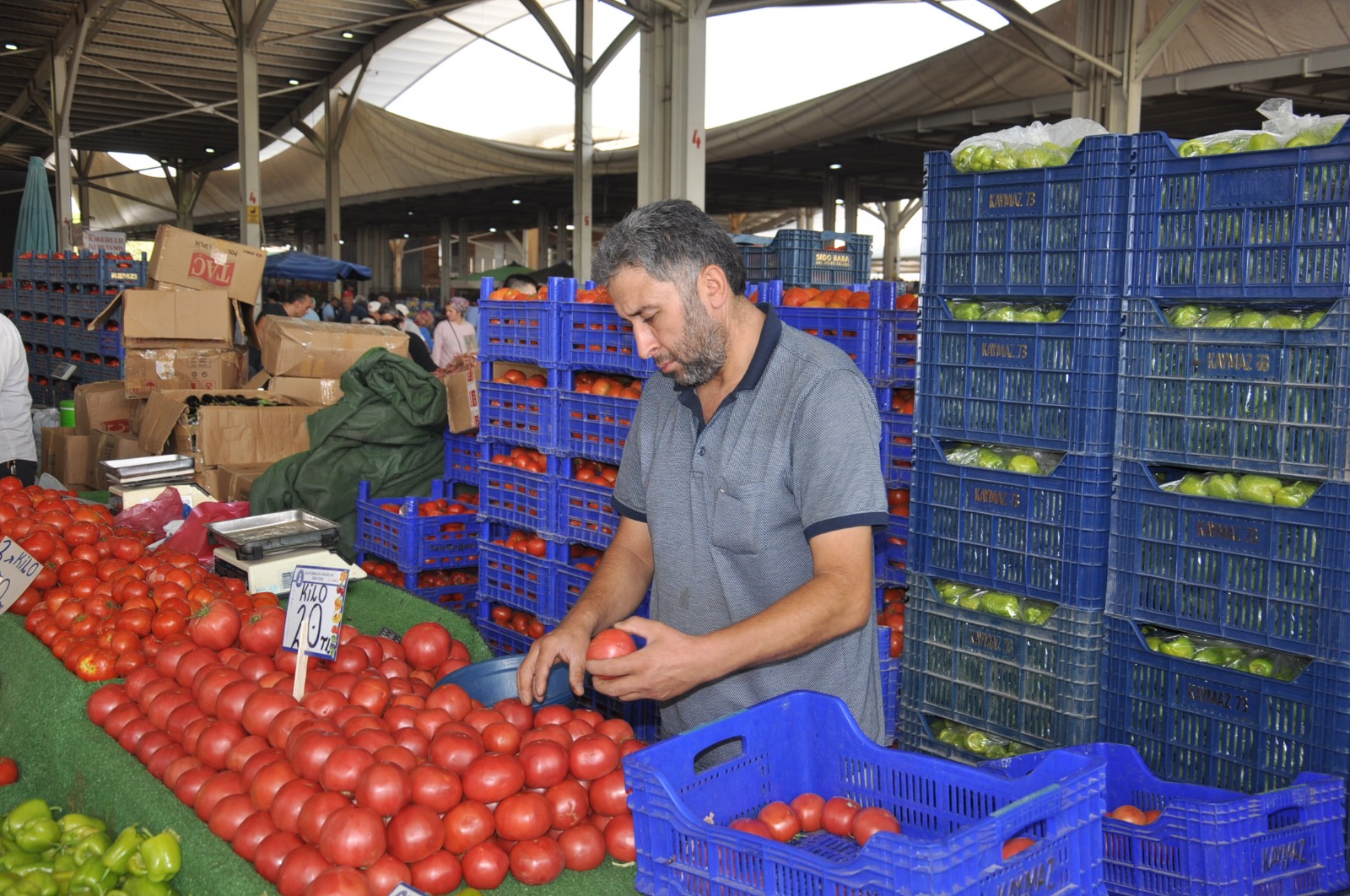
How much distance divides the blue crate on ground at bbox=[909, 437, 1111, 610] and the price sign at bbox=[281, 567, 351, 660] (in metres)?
1.76

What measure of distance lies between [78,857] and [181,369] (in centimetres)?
636

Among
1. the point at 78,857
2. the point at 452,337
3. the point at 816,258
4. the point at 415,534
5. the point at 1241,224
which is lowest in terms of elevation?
the point at 78,857

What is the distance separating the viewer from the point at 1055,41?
31.3 ft

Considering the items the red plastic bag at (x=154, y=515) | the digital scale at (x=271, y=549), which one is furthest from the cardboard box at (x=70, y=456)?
the digital scale at (x=271, y=549)

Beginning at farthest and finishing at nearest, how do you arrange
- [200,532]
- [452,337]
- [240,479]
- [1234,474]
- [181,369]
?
[452,337] → [181,369] → [240,479] → [200,532] → [1234,474]

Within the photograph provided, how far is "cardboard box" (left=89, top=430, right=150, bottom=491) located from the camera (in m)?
7.43

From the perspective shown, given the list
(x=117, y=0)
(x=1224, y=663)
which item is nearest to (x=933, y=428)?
(x=1224, y=663)

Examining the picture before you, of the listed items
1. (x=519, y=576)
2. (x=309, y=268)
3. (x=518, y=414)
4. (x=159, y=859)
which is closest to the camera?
(x=159, y=859)

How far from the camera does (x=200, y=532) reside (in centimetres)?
447

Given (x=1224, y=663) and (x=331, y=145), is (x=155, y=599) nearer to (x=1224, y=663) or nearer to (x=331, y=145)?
(x=1224, y=663)

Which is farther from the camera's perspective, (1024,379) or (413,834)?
(1024,379)

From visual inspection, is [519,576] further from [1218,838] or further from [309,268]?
[309,268]

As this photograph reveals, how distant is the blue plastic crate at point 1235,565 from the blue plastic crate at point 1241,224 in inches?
19.1

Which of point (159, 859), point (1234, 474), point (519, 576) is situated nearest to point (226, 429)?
point (519, 576)
